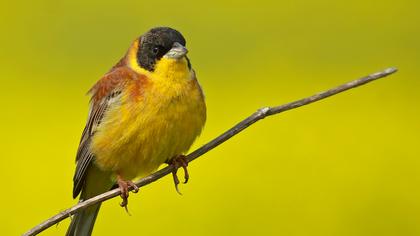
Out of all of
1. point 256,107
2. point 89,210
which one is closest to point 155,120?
point 89,210

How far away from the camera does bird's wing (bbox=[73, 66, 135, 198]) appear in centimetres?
515

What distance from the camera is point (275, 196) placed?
21.5 ft

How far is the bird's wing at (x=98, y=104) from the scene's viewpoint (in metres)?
5.15

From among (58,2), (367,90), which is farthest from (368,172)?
(58,2)

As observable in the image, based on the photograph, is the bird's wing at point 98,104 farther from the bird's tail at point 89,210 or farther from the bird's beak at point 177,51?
the bird's beak at point 177,51

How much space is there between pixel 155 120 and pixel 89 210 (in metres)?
0.64

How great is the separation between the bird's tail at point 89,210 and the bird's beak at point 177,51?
656mm

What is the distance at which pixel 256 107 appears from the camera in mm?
7434

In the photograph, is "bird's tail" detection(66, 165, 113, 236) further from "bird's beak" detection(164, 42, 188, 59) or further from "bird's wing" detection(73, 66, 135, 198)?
"bird's beak" detection(164, 42, 188, 59)

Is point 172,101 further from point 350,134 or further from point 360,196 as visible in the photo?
point 350,134

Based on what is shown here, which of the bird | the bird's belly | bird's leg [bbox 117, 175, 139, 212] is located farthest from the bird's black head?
bird's leg [bbox 117, 175, 139, 212]

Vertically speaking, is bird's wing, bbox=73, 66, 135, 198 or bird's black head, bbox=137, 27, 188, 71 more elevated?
bird's black head, bbox=137, 27, 188, 71

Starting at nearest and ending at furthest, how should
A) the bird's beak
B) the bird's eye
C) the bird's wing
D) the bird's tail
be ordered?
the bird's beak
the bird's eye
the bird's wing
the bird's tail

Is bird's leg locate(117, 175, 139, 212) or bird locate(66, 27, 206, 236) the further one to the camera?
bird's leg locate(117, 175, 139, 212)
